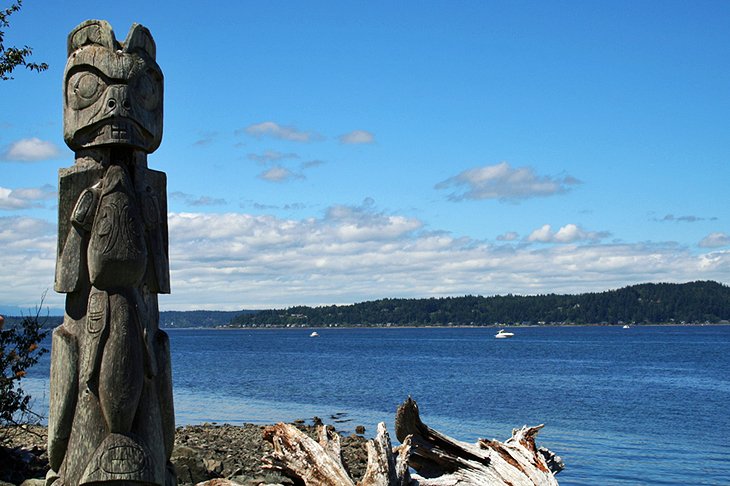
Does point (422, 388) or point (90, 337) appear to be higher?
point (90, 337)

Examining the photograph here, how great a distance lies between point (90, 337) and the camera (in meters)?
7.58

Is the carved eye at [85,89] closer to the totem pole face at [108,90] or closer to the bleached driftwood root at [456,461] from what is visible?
the totem pole face at [108,90]

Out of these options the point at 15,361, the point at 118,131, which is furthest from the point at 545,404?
the point at 118,131

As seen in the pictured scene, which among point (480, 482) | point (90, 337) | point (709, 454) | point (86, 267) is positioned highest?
point (86, 267)

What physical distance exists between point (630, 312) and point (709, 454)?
582ft

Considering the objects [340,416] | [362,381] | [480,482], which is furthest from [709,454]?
[362,381]

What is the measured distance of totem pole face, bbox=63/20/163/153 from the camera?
779 centimetres

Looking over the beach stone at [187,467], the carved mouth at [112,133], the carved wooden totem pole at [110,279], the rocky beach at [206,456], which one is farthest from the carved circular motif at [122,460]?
the beach stone at [187,467]

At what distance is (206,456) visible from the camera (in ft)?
53.3

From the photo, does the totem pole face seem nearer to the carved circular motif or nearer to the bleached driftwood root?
the carved circular motif

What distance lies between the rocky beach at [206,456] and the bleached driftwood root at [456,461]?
0.98 metres

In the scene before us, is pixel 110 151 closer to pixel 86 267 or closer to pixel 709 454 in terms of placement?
pixel 86 267

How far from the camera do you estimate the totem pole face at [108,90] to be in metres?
7.79

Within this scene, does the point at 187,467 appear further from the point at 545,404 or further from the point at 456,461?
the point at 545,404
